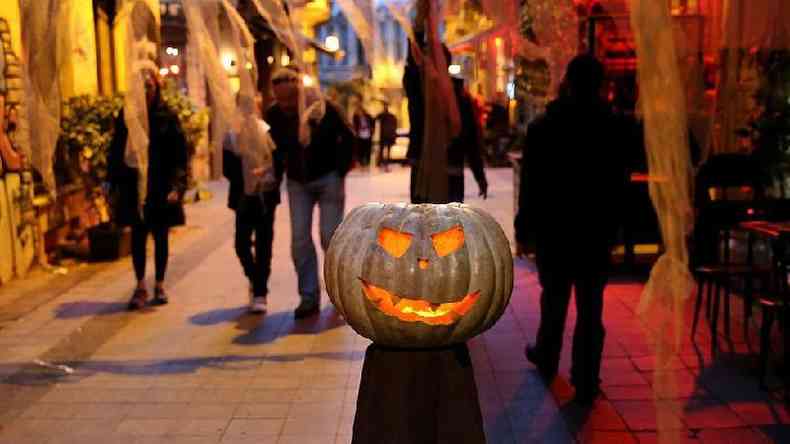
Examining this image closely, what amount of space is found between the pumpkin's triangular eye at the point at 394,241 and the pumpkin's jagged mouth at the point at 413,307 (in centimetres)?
15

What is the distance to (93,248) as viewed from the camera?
29.5 feet

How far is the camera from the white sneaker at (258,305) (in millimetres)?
6582

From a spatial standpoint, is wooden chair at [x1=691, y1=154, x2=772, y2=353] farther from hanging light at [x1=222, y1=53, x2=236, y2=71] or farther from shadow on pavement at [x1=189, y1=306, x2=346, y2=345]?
hanging light at [x1=222, y1=53, x2=236, y2=71]

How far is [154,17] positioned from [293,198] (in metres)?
2.29

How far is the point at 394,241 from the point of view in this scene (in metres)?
3.06

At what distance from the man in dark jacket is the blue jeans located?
70 cm

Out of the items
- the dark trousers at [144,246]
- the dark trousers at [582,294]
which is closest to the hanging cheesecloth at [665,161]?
the dark trousers at [582,294]

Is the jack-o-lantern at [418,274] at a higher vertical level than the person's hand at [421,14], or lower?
lower

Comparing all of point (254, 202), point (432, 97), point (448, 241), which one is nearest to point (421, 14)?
point (432, 97)

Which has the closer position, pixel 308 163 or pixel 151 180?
pixel 308 163

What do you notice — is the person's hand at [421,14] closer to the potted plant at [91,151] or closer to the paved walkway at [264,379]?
the paved walkway at [264,379]

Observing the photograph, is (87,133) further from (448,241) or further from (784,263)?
(784,263)

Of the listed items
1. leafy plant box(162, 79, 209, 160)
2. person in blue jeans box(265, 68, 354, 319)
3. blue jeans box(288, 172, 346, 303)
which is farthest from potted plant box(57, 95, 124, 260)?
blue jeans box(288, 172, 346, 303)

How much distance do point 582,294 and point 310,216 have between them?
2.58 m
